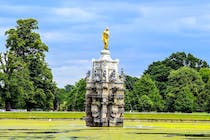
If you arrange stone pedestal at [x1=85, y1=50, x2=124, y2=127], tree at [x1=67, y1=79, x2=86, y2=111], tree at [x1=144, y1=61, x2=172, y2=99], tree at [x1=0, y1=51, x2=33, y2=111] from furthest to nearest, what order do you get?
tree at [x1=144, y1=61, x2=172, y2=99] → tree at [x1=67, y1=79, x2=86, y2=111] → tree at [x1=0, y1=51, x2=33, y2=111] → stone pedestal at [x1=85, y1=50, x2=124, y2=127]

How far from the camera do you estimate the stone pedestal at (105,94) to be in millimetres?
48469

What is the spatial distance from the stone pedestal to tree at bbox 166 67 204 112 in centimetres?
4602

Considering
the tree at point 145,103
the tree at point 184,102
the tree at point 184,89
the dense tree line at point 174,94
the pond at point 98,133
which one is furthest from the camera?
the tree at point 184,89

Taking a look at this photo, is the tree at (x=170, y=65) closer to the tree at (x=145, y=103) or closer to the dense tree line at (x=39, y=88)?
the dense tree line at (x=39, y=88)

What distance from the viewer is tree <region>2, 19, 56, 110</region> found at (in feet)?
277

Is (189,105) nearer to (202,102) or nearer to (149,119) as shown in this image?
(202,102)

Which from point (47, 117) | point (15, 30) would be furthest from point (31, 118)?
point (15, 30)

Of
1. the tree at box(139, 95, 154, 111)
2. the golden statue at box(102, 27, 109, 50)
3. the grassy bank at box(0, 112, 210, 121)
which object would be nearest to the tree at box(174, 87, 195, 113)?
the tree at box(139, 95, 154, 111)

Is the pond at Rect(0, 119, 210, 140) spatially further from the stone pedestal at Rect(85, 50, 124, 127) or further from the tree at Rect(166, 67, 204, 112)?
the tree at Rect(166, 67, 204, 112)

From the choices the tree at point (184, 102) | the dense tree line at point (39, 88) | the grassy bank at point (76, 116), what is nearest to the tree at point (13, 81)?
the dense tree line at point (39, 88)

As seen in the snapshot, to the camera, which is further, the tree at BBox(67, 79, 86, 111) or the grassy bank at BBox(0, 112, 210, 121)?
the tree at BBox(67, 79, 86, 111)

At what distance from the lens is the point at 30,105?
83.4 metres

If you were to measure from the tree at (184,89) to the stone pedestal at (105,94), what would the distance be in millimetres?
46025

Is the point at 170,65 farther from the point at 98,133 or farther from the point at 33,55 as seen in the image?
the point at 98,133
